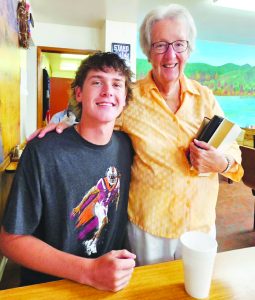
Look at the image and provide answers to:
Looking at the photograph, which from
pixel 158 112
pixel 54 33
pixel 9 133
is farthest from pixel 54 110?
pixel 158 112

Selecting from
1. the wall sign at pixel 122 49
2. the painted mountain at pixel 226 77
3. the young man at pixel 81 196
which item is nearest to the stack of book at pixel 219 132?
the young man at pixel 81 196

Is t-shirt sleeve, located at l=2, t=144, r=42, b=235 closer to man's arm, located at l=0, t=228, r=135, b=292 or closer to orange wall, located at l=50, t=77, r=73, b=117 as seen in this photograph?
man's arm, located at l=0, t=228, r=135, b=292

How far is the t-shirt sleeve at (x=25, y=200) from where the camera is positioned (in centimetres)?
81

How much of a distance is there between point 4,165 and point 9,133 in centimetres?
28

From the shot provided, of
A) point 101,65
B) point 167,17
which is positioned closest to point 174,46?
point 167,17

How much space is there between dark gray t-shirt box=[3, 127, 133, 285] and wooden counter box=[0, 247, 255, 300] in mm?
192

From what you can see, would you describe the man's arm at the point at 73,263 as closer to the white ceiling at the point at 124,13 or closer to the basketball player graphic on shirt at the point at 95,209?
the basketball player graphic on shirt at the point at 95,209

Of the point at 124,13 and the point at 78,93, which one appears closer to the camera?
the point at 78,93

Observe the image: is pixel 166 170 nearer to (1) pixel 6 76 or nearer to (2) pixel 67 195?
(2) pixel 67 195

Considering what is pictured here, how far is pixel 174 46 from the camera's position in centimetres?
111

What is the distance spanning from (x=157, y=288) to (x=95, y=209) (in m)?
0.34

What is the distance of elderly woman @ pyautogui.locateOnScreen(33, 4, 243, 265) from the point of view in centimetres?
106

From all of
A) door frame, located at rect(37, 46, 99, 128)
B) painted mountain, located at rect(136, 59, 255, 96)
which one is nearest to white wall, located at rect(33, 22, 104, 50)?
door frame, located at rect(37, 46, 99, 128)

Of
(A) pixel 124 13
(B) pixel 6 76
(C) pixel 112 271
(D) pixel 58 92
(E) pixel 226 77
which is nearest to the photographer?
(C) pixel 112 271
